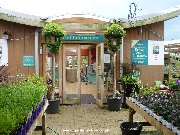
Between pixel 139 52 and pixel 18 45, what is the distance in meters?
4.21

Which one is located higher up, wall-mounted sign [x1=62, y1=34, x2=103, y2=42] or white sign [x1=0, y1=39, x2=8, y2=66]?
wall-mounted sign [x1=62, y1=34, x2=103, y2=42]

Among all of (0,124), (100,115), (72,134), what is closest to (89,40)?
(100,115)

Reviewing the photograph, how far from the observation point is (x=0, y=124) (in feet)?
9.57

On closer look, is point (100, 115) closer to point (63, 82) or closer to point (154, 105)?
point (63, 82)

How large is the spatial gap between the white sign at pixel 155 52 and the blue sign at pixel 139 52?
16 centimetres

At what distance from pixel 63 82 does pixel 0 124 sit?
744 centimetres

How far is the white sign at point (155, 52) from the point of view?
11094 mm

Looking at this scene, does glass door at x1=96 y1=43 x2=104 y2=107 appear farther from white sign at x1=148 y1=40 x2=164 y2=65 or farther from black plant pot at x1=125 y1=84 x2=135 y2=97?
white sign at x1=148 y1=40 x2=164 y2=65

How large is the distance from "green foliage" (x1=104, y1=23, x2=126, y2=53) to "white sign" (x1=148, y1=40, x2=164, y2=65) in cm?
204

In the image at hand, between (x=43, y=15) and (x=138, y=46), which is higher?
(x=43, y=15)

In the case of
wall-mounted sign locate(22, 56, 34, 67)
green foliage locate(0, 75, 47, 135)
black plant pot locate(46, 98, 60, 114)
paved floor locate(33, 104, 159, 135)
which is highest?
wall-mounted sign locate(22, 56, 34, 67)

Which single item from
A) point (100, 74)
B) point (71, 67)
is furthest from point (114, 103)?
point (71, 67)

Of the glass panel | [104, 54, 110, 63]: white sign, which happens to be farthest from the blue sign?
the glass panel

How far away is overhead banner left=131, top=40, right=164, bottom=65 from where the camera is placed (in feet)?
36.0
